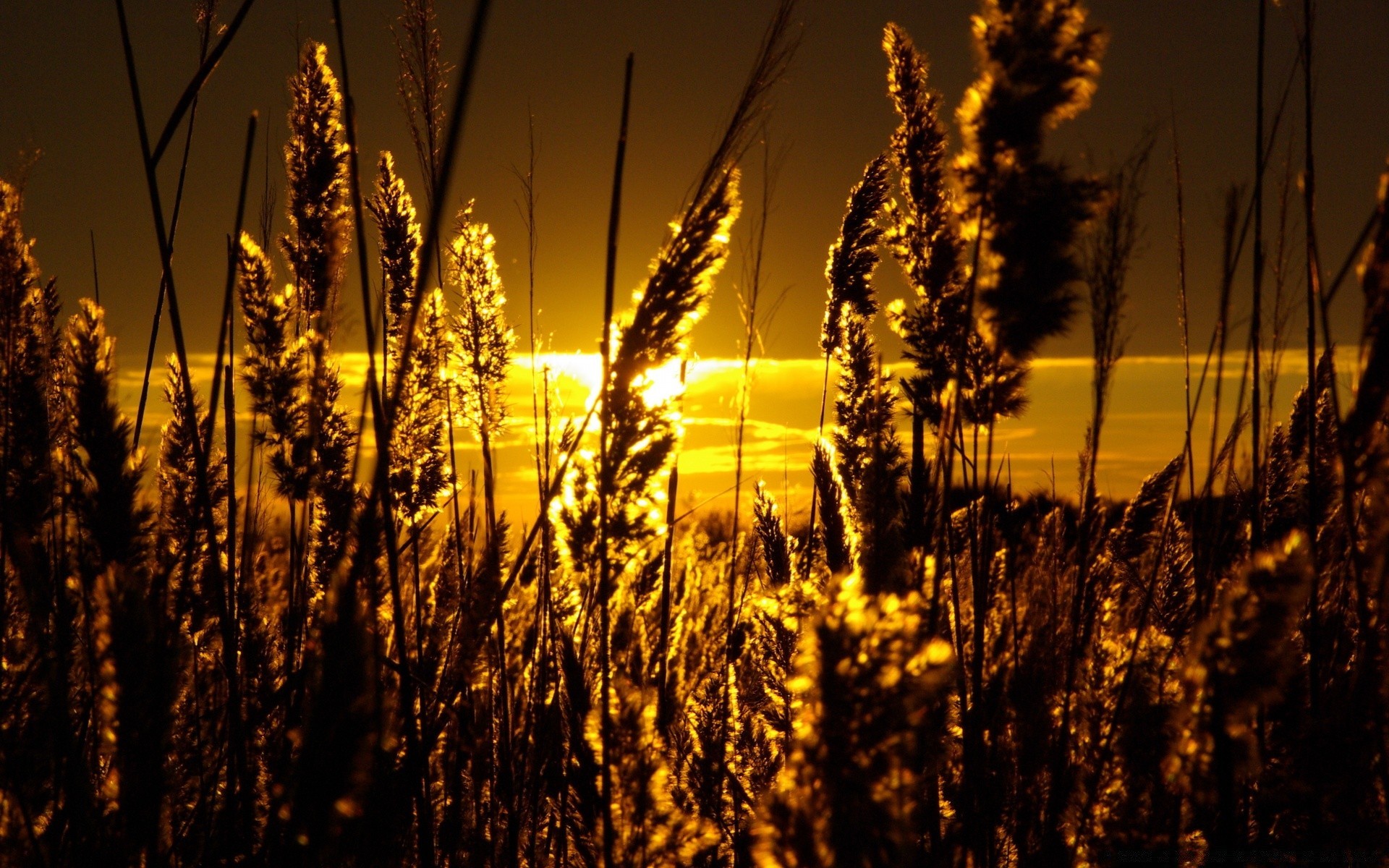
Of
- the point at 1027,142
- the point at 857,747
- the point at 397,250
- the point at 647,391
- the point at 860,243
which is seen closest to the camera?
the point at 857,747

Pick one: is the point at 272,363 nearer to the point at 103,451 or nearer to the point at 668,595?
the point at 103,451

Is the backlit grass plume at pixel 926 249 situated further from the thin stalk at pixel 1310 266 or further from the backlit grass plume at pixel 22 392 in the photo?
the backlit grass plume at pixel 22 392

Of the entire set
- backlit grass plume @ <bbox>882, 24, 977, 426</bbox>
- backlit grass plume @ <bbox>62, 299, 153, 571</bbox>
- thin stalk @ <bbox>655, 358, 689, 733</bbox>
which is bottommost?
thin stalk @ <bbox>655, 358, 689, 733</bbox>

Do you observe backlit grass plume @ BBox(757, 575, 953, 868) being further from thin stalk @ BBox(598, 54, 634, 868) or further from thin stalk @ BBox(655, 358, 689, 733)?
thin stalk @ BBox(655, 358, 689, 733)

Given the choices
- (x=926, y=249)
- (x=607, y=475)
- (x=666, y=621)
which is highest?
(x=926, y=249)

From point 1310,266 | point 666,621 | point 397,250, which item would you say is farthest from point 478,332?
point 1310,266

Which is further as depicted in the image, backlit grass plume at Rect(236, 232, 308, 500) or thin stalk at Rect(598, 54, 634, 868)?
backlit grass plume at Rect(236, 232, 308, 500)

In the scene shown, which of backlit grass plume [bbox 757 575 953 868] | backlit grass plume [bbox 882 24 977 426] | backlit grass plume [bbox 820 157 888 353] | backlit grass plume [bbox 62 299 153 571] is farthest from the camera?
Answer: backlit grass plume [bbox 820 157 888 353]

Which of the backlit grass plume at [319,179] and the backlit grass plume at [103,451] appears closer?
the backlit grass plume at [103,451]

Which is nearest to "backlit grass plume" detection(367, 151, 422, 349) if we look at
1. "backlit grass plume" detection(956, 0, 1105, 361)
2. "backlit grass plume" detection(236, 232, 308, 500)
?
"backlit grass plume" detection(236, 232, 308, 500)

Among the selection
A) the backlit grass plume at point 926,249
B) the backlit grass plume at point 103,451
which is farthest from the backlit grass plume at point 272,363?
the backlit grass plume at point 926,249

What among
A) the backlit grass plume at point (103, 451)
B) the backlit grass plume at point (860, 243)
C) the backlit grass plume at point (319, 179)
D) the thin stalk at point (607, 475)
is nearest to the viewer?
Answer: the thin stalk at point (607, 475)

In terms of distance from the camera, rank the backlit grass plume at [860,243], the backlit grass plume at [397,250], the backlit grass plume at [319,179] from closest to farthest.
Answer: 1. the backlit grass plume at [319,179]
2. the backlit grass plume at [397,250]
3. the backlit grass plume at [860,243]

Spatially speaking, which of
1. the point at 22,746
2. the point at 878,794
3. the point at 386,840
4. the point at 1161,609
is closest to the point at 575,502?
the point at 386,840
